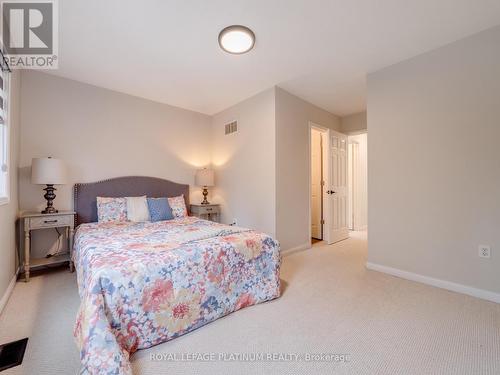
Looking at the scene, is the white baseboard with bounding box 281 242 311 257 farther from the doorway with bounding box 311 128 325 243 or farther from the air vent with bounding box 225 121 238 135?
the air vent with bounding box 225 121 238 135

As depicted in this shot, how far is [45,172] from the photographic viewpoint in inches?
101

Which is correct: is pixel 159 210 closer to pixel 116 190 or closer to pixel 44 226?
pixel 116 190

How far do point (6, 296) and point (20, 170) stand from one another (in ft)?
4.76

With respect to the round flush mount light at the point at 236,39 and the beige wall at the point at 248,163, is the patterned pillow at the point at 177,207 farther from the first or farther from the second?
the round flush mount light at the point at 236,39

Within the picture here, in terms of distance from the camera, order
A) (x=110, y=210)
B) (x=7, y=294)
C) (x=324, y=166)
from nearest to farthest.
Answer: (x=7, y=294), (x=110, y=210), (x=324, y=166)

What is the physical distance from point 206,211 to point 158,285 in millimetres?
2508

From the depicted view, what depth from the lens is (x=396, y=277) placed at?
263 cm

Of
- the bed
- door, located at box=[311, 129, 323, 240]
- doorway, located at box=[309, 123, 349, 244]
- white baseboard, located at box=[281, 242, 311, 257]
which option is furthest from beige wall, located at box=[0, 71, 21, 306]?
door, located at box=[311, 129, 323, 240]

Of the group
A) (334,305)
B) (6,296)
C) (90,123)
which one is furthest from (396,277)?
(90,123)

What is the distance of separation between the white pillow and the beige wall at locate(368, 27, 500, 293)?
2965 millimetres

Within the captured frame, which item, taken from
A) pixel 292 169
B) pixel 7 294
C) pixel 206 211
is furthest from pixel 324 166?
pixel 7 294

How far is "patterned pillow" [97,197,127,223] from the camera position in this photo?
118 inches

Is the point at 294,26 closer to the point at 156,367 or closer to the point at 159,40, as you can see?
the point at 159,40

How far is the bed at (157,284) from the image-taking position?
1260 mm
